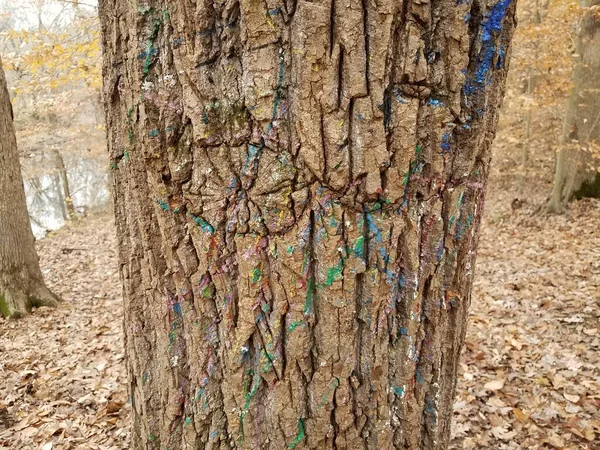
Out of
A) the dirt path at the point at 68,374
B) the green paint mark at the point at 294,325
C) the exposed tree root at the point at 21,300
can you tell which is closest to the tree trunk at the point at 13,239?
the exposed tree root at the point at 21,300

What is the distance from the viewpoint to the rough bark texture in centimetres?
118

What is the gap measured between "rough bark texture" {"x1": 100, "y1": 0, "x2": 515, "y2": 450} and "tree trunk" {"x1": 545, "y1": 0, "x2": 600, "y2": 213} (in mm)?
9191

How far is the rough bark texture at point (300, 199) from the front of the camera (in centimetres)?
118

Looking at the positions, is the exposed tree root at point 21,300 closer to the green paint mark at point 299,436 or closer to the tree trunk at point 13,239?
the tree trunk at point 13,239

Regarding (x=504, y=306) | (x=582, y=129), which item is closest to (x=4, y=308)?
(x=504, y=306)

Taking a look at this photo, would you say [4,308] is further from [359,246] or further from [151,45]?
[359,246]

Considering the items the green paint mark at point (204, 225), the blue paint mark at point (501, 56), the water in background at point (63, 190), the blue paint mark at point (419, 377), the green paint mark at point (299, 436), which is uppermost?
the blue paint mark at point (501, 56)

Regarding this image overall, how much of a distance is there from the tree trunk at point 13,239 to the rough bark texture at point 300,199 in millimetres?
5621

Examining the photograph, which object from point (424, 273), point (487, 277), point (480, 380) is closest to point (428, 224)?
point (424, 273)

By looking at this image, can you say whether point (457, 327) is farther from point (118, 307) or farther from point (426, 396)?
point (118, 307)

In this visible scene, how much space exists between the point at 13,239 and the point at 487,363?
20.6ft

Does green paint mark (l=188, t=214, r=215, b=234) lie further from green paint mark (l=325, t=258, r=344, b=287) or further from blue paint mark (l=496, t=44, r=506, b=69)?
blue paint mark (l=496, t=44, r=506, b=69)

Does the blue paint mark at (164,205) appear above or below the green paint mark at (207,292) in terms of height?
above

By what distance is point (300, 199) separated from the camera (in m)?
1.25
